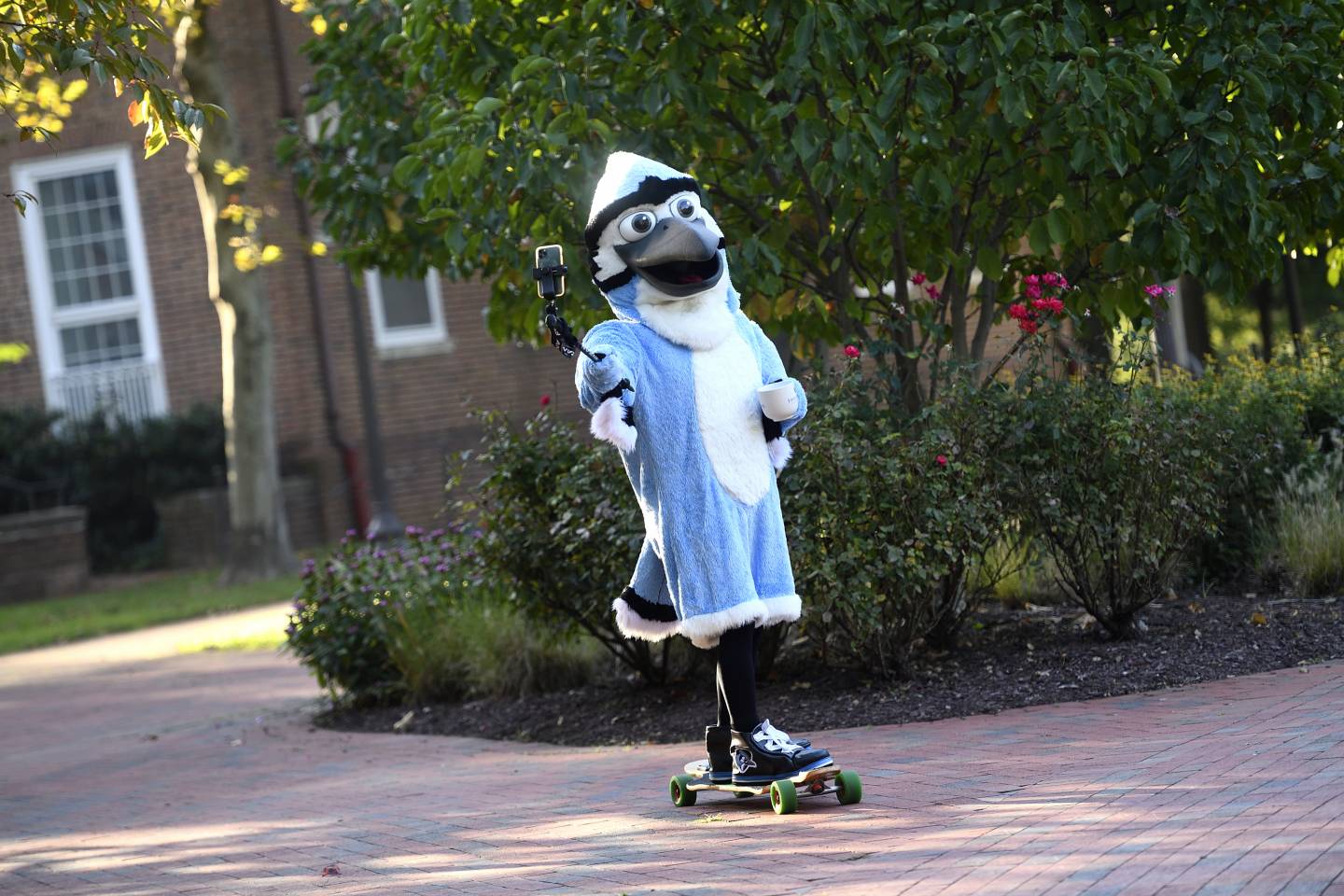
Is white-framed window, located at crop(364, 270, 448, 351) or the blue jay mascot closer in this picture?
the blue jay mascot

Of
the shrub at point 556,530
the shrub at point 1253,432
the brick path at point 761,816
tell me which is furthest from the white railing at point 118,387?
the shrub at point 1253,432

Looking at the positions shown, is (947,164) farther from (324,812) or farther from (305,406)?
(305,406)

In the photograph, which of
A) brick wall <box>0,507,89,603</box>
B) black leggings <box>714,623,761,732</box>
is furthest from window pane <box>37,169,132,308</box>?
black leggings <box>714,623,761,732</box>

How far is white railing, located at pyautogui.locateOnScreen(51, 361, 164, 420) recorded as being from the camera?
20594 mm

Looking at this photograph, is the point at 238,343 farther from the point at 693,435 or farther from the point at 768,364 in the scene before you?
the point at 693,435

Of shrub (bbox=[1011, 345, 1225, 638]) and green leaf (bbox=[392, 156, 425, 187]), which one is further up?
green leaf (bbox=[392, 156, 425, 187])

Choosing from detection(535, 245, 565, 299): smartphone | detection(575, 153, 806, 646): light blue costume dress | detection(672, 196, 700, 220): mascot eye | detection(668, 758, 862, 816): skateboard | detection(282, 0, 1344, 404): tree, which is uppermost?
detection(282, 0, 1344, 404): tree

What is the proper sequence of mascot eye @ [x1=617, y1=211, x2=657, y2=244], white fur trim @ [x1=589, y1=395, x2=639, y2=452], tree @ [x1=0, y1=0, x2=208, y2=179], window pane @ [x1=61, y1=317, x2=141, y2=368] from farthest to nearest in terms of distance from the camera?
window pane @ [x1=61, y1=317, x2=141, y2=368] → tree @ [x1=0, y1=0, x2=208, y2=179] → mascot eye @ [x1=617, y1=211, x2=657, y2=244] → white fur trim @ [x1=589, y1=395, x2=639, y2=452]

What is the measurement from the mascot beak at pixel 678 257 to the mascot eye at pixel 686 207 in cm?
3

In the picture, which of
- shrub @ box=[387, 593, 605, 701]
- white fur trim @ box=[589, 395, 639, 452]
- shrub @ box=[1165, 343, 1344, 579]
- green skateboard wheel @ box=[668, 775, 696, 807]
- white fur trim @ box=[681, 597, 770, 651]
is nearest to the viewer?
white fur trim @ box=[589, 395, 639, 452]

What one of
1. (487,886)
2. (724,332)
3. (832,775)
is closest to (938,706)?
(832,775)

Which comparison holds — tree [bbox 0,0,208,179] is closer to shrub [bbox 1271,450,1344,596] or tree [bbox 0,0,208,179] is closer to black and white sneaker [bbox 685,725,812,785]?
black and white sneaker [bbox 685,725,812,785]

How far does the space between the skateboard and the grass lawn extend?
10.4 meters

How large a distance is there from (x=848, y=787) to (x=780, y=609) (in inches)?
23.2
